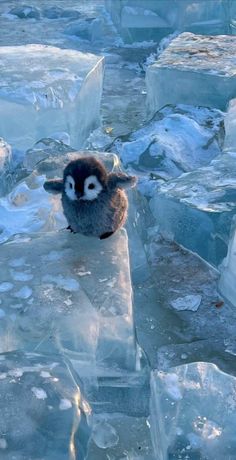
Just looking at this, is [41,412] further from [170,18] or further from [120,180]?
[170,18]

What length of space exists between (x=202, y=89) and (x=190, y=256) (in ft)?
5.60

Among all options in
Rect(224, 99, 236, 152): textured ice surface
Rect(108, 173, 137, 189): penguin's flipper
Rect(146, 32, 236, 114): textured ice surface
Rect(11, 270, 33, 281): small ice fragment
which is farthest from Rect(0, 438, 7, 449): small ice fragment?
Rect(146, 32, 236, 114): textured ice surface

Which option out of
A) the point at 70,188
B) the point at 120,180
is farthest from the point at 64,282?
the point at 120,180

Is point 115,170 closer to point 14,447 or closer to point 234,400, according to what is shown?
point 234,400

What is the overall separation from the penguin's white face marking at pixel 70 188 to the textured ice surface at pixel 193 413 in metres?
0.87

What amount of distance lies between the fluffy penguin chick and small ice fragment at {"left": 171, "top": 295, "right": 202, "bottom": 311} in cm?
51

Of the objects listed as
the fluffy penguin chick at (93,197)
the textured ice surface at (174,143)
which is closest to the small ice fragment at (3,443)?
the fluffy penguin chick at (93,197)

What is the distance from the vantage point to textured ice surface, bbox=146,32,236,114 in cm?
502

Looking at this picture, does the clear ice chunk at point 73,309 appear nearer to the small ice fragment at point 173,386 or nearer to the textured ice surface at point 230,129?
the small ice fragment at point 173,386

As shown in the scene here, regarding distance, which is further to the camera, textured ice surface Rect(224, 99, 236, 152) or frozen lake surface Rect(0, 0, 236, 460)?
textured ice surface Rect(224, 99, 236, 152)

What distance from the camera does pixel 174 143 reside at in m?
4.40

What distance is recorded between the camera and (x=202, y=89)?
506 centimetres

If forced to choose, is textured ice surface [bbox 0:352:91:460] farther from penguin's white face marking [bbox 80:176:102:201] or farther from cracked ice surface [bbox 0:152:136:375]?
penguin's white face marking [bbox 80:176:102:201]

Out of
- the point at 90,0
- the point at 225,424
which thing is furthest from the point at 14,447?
the point at 90,0
